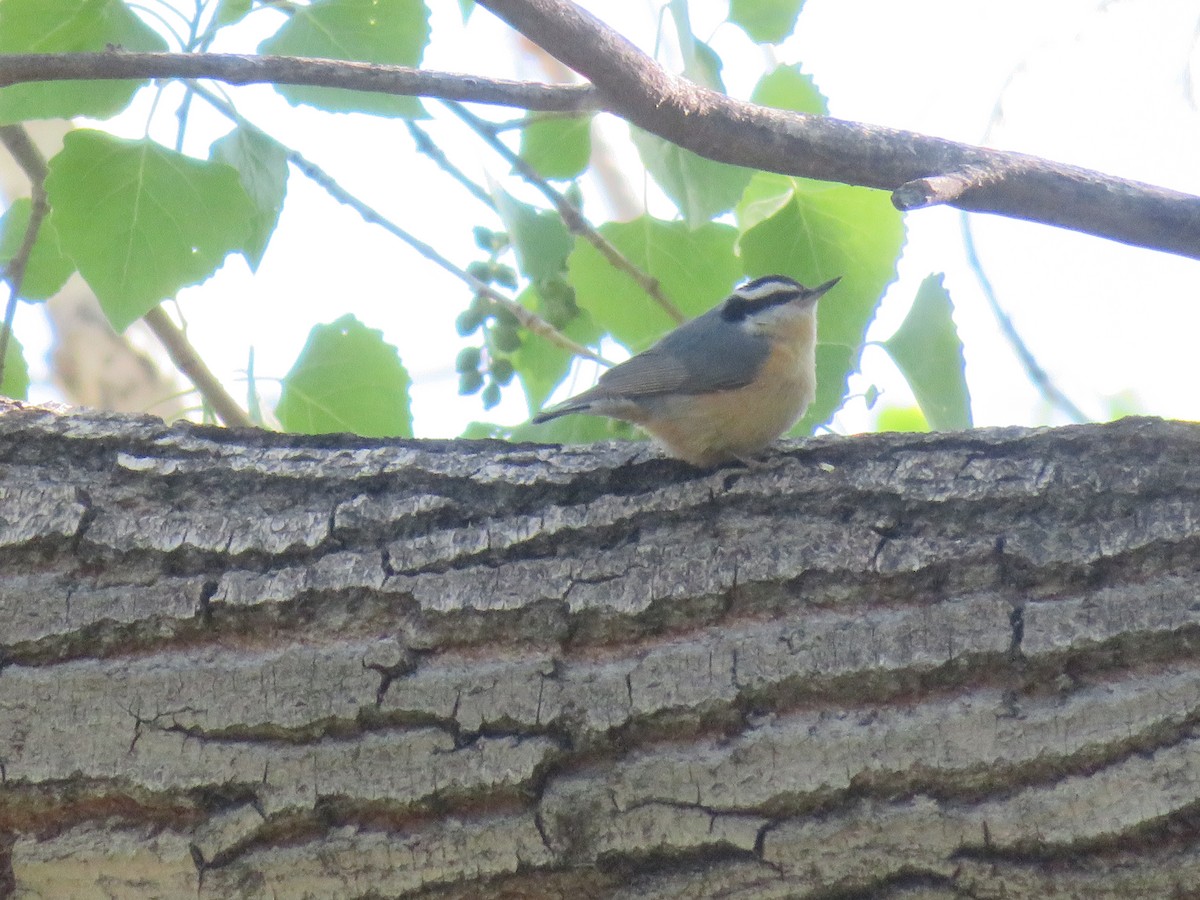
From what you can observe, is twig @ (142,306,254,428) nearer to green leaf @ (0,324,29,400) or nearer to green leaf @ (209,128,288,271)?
green leaf @ (0,324,29,400)

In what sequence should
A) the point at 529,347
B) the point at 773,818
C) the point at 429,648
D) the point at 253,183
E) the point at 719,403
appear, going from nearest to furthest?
the point at 773,818 < the point at 429,648 < the point at 253,183 < the point at 719,403 < the point at 529,347

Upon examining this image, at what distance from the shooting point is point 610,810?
76.4 inches

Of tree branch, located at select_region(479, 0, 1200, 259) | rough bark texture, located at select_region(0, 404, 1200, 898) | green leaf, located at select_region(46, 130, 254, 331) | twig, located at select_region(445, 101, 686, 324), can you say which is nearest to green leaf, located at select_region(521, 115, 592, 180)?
twig, located at select_region(445, 101, 686, 324)

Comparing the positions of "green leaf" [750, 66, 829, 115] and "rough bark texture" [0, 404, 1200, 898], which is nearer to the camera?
"rough bark texture" [0, 404, 1200, 898]

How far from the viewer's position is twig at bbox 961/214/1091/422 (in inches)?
164

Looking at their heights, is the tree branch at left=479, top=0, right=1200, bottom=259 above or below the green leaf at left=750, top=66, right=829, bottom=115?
below

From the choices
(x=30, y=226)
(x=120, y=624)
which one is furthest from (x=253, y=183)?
(x=120, y=624)

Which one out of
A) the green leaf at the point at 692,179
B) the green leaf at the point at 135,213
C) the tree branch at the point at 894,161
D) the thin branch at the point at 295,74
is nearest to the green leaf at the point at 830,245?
the green leaf at the point at 692,179

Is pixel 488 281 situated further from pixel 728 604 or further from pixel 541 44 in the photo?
pixel 728 604

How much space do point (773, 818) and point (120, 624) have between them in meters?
1.24

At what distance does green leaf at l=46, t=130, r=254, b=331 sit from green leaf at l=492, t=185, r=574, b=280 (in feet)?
2.69

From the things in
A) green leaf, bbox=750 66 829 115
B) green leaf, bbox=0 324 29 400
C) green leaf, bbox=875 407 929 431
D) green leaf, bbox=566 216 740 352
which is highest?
green leaf, bbox=750 66 829 115

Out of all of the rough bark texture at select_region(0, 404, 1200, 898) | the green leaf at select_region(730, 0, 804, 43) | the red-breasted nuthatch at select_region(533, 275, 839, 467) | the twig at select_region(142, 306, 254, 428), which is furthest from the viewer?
the twig at select_region(142, 306, 254, 428)

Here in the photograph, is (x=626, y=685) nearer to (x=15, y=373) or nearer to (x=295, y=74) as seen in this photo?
(x=295, y=74)
